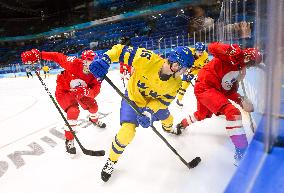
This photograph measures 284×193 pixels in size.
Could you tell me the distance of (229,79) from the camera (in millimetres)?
2143

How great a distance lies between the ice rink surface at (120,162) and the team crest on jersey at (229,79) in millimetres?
329

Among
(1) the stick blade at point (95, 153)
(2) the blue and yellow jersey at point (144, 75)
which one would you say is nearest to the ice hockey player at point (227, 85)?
(2) the blue and yellow jersey at point (144, 75)

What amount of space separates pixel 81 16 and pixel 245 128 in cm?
1720

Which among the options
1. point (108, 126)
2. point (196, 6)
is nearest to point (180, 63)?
point (108, 126)

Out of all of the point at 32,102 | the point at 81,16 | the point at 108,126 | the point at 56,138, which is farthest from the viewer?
the point at 81,16

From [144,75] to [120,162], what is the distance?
685 mm

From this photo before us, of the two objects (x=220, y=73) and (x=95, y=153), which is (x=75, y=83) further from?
(x=220, y=73)

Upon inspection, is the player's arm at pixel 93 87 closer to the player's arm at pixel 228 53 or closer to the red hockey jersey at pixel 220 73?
the red hockey jersey at pixel 220 73

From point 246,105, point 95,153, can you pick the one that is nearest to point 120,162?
point 95,153

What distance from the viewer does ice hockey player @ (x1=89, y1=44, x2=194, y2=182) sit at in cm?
180

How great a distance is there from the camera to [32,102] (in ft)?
17.4

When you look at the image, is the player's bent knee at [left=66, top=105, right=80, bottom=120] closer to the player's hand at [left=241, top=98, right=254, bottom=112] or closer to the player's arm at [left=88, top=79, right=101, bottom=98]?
the player's arm at [left=88, top=79, right=101, bottom=98]

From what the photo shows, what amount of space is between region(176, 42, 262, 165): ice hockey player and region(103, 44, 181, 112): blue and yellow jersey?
24 centimetres

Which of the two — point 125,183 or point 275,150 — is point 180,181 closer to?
point 125,183
